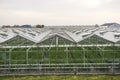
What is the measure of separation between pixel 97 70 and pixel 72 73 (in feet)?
6.33

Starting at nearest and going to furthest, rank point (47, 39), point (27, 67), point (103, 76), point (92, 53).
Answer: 1. point (103, 76)
2. point (27, 67)
3. point (47, 39)
4. point (92, 53)

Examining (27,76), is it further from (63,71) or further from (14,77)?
(63,71)

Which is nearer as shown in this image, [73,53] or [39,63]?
[39,63]

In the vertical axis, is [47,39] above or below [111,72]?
above

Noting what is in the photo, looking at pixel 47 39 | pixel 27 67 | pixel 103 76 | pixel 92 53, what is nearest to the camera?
pixel 103 76

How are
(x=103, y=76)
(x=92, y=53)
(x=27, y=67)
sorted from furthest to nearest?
(x=92, y=53) < (x=27, y=67) < (x=103, y=76)

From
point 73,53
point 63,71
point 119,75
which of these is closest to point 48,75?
point 63,71

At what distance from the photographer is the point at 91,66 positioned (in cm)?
1908

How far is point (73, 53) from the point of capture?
25875mm

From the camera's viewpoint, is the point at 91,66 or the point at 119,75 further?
the point at 91,66

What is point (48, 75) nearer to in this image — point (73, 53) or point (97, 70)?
point (97, 70)

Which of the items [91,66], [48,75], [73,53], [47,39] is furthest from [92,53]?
[48,75]

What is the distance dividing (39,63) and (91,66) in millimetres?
3781

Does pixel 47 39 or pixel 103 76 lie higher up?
pixel 47 39
